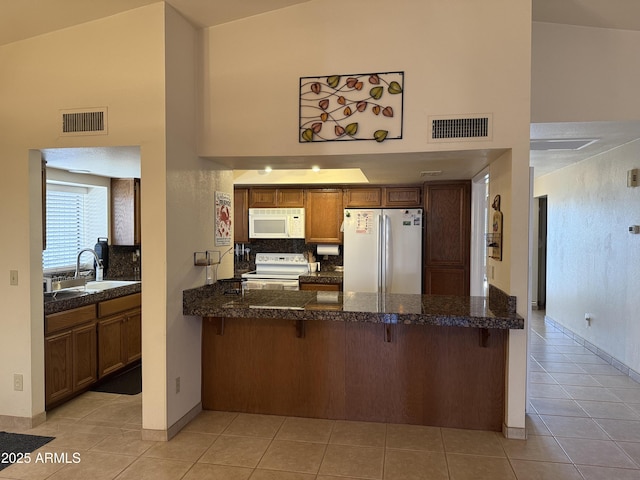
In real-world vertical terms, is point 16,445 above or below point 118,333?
below

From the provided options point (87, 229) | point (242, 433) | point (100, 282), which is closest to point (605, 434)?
point (242, 433)

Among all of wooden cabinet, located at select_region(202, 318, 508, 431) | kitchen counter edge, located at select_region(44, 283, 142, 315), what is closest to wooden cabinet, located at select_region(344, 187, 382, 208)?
wooden cabinet, located at select_region(202, 318, 508, 431)

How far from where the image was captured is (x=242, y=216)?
5930mm

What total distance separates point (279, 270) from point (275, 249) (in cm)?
52

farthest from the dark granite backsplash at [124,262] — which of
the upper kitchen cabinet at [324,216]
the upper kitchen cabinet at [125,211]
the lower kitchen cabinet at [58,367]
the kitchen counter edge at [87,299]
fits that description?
the upper kitchen cabinet at [324,216]

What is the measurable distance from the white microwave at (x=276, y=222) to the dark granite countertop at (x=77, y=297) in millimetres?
1894

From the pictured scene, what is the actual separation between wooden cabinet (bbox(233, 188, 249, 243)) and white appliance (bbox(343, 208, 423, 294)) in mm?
1495

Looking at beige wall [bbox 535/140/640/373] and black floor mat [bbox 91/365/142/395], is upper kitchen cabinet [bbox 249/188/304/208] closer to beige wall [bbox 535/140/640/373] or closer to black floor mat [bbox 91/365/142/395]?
black floor mat [bbox 91/365/142/395]

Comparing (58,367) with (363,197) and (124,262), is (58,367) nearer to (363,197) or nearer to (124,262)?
(124,262)

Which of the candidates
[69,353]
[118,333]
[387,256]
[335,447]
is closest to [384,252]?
[387,256]

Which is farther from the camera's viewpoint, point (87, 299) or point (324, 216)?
point (324, 216)

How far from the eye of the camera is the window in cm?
457

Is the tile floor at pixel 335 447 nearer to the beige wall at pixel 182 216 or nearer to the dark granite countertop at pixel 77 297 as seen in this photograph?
the beige wall at pixel 182 216

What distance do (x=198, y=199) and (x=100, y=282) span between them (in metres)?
2.16
